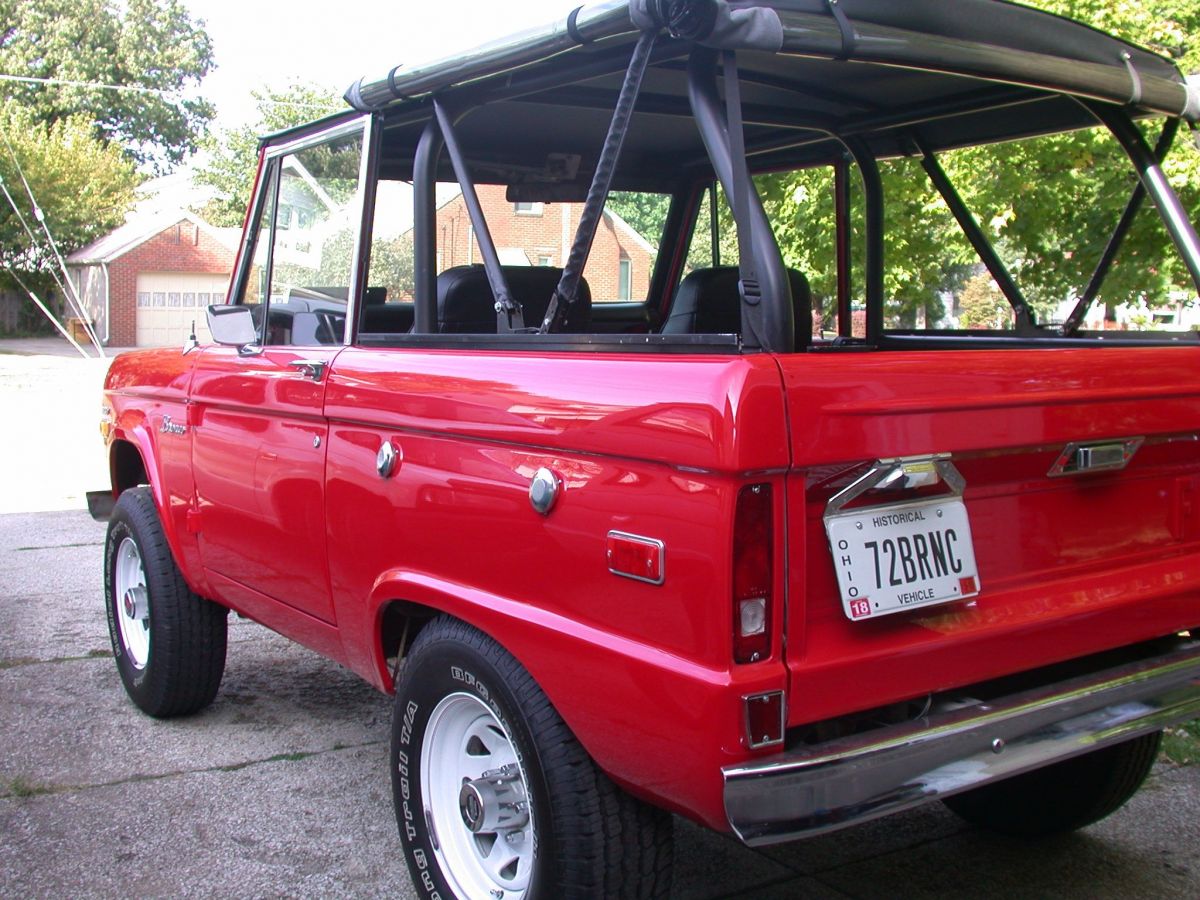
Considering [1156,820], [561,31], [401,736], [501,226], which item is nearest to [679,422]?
[561,31]

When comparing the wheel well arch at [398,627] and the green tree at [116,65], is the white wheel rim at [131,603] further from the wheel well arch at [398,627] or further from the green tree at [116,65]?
the green tree at [116,65]

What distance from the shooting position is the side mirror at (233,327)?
408cm

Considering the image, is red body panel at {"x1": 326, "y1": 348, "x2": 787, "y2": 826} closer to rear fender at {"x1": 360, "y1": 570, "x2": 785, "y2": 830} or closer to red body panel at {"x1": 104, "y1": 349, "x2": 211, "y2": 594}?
rear fender at {"x1": 360, "y1": 570, "x2": 785, "y2": 830}

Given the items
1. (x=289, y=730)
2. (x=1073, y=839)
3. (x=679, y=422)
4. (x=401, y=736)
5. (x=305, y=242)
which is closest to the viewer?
(x=679, y=422)

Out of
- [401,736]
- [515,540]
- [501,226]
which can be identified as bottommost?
[401,736]

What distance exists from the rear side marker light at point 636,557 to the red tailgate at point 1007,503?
0.25 metres

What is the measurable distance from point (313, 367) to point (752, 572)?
1.75 m

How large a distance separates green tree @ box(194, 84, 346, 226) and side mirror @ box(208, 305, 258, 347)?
31.0m

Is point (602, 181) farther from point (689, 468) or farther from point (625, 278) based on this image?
point (625, 278)

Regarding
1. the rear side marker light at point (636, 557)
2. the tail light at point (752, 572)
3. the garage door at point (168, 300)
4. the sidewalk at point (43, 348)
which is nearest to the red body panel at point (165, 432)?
the rear side marker light at point (636, 557)

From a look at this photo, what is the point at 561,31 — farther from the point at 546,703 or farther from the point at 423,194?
the point at 546,703

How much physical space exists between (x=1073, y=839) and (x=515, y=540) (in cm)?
228

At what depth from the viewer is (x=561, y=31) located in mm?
2816

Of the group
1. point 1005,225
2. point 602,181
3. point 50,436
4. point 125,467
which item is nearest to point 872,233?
point 1005,225
